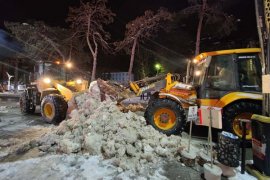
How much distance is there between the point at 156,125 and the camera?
7277mm

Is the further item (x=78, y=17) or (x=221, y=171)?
(x=78, y=17)

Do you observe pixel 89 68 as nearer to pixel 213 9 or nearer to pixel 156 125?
pixel 213 9

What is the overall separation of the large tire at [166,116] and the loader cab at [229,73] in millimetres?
812

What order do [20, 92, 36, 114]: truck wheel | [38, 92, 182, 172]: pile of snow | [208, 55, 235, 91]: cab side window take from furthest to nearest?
[20, 92, 36, 114]: truck wheel < [208, 55, 235, 91]: cab side window < [38, 92, 182, 172]: pile of snow

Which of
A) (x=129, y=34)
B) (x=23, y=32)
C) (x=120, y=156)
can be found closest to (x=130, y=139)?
(x=120, y=156)

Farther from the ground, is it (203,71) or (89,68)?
(89,68)

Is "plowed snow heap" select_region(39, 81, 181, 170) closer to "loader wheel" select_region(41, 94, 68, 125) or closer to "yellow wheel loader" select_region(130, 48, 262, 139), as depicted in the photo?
"yellow wheel loader" select_region(130, 48, 262, 139)

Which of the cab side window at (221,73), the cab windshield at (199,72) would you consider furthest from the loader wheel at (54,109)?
the cab side window at (221,73)

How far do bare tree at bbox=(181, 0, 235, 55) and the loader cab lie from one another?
1243cm

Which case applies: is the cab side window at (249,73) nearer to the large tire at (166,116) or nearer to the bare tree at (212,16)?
the large tire at (166,116)

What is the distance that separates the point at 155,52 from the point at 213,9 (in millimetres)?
7960

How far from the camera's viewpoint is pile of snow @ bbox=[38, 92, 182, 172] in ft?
17.6

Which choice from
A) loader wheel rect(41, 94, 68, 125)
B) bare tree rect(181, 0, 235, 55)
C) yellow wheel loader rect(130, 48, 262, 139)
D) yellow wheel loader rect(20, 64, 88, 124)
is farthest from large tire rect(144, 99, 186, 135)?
bare tree rect(181, 0, 235, 55)

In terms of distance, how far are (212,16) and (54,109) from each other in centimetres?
1488
